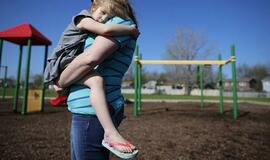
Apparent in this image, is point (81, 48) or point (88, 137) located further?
point (81, 48)

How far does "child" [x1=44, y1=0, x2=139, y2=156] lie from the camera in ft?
3.59

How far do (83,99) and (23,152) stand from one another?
9.24ft

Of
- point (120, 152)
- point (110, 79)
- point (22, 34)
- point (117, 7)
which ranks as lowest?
point (120, 152)

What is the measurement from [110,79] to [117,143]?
35 centimetres

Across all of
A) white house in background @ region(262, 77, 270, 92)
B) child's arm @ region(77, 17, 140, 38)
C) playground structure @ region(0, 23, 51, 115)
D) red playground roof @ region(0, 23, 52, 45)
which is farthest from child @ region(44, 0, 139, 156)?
white house in background @ region(262, 77, 270, 92)

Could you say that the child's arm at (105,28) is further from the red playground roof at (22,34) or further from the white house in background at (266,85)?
the white house in background at (266,85)

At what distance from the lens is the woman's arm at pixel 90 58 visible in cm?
109

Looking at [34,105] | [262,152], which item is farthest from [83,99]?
[34,105]

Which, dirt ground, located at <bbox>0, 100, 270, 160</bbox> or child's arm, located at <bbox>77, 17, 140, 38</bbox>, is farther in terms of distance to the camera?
dirt ground, located at <bbox>0, 100, 270, 160</bbox>

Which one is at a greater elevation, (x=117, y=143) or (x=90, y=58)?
(x=90, y=58)

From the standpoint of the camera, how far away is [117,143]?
41.2 inches

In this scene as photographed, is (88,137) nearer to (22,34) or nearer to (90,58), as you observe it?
(90,58)

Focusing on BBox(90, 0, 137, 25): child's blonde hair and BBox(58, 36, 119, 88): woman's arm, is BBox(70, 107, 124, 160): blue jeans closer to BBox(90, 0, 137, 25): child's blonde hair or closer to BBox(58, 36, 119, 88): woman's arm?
BBox(58, 36, 119, 88): woman's arm

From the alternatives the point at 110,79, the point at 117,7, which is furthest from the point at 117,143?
the point at 117,7
